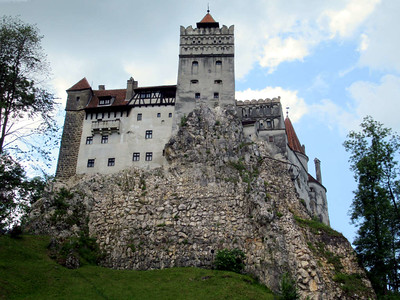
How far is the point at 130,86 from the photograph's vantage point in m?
57.8

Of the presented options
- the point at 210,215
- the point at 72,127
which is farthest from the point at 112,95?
the point at 210,215

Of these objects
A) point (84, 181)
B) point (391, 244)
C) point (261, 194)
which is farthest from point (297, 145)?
point (84, 181)

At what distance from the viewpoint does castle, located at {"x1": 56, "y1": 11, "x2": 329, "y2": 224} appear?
172 ft

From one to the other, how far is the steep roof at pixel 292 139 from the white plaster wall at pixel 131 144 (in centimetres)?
1782

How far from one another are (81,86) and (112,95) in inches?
186

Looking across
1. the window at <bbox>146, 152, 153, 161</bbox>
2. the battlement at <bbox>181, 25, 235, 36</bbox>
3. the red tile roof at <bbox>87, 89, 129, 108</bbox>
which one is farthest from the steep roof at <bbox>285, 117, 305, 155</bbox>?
the red tile roof at <bbox>87, 89, 129, 108</bbox>

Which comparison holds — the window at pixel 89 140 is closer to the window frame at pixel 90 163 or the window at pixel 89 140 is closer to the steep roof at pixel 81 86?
the window frame at pixel 90 163

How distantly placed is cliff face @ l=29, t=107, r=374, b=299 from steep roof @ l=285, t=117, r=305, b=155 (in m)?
8.87

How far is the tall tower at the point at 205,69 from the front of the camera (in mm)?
54188

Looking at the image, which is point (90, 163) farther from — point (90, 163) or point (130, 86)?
point (130, 86)

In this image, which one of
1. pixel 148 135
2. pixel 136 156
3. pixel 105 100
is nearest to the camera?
pixel 136 156

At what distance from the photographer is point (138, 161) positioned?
51438 mm

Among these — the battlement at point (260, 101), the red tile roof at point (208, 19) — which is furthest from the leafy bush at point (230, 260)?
the red tile roof at point (208, 19)

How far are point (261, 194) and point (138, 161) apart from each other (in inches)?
594
